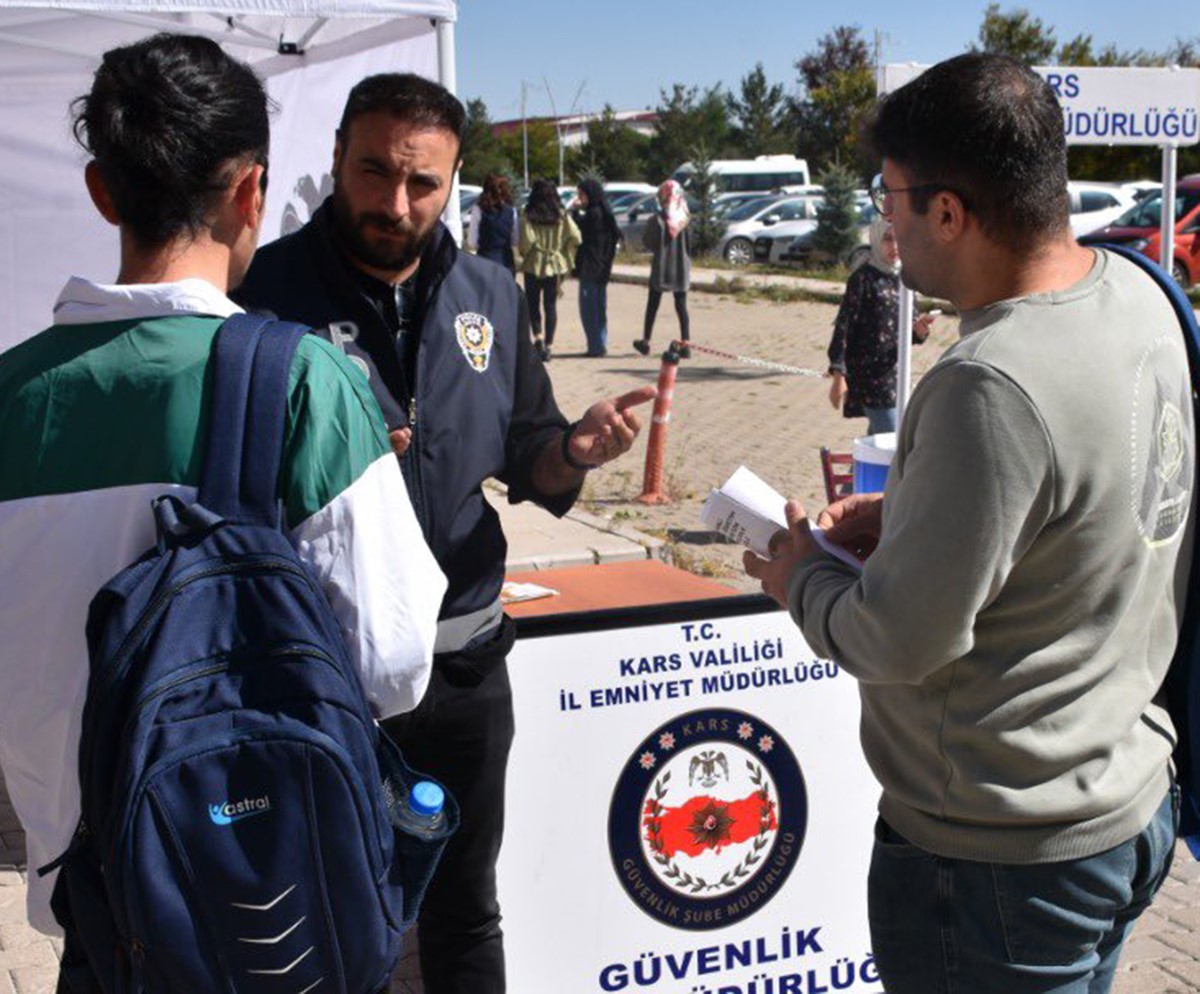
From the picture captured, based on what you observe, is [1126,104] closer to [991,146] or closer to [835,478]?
[835,478]

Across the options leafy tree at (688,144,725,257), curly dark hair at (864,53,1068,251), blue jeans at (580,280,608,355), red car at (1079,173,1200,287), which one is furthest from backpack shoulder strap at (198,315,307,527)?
leafy tree at (688,144,725,257)

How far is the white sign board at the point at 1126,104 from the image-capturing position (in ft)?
19.9

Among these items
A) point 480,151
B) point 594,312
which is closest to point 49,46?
point 594,312

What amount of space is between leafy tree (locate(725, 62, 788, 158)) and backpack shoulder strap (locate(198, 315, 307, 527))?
2701 inches

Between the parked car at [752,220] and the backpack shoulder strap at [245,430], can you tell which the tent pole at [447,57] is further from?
the parked car at [752,220]

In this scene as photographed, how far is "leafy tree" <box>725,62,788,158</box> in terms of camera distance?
226 ft

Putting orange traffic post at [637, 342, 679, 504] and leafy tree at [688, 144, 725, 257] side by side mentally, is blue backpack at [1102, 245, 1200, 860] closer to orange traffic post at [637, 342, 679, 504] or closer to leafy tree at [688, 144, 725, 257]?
orange traffic post at [637, 342, 679, 504]

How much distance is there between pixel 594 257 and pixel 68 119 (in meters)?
11.5

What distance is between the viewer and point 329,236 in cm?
285

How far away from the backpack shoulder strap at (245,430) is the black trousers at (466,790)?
Result: 111 cm

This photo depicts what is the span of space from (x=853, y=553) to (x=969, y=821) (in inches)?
18.6

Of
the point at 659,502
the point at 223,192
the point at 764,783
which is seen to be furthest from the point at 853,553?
the point at 659,502

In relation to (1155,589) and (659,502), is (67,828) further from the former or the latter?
(659,502)

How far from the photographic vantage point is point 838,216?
97.0ft
